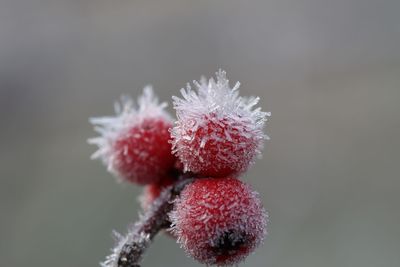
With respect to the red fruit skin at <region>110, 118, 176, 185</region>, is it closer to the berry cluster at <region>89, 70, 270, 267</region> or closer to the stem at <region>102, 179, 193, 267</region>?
the stem at <region>102, 179, 193, 267</region>

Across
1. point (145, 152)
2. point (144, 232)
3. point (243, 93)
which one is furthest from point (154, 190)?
point (243, 93)

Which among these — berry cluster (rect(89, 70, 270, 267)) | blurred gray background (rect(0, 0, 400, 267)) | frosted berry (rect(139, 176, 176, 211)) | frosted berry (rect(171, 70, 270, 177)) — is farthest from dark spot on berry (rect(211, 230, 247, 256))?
blurred gray background (rect(0, 0, 400, 267))

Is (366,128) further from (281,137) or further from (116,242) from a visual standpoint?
(116,242)

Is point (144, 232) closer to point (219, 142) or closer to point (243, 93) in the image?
point (219, 142)

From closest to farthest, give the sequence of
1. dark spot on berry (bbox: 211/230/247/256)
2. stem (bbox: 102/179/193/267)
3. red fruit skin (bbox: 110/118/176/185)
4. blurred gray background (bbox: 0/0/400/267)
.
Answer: dark spot on berry (bbox: 211/230/247/256)
stem (bbox: 102/179/193/267)
red fruit skin (bbox: 110/118/176/185)
blurred gray background (bbox: 0/0/400/267)

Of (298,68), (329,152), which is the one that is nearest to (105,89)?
(298,68)

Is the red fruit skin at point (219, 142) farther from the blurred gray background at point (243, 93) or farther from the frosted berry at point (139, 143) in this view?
the blurred gray background at point (243, 93)
